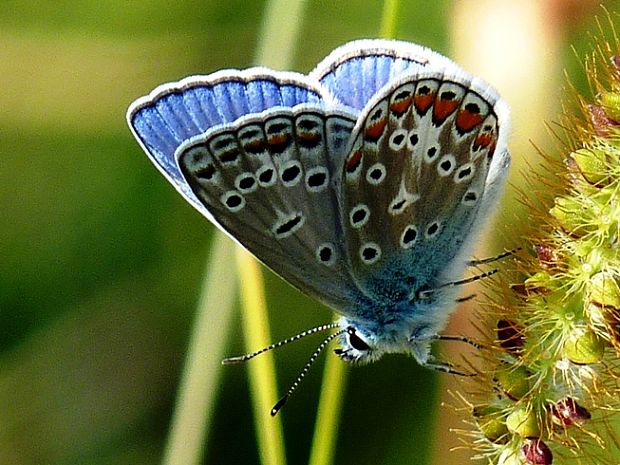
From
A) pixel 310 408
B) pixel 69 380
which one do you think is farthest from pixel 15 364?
pixel 310 408

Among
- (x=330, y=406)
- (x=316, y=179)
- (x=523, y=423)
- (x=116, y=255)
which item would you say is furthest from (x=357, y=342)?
(x=116, y=255)

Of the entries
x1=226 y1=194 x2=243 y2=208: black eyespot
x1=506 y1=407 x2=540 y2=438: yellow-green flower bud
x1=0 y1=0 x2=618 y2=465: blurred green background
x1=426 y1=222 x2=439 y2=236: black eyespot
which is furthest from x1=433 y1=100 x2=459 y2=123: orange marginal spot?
x1=0 y1=0 x2=618 y2=465: blurred green background

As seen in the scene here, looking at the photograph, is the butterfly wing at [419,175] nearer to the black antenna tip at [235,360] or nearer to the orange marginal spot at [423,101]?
the orange marginal spot at [423,101]

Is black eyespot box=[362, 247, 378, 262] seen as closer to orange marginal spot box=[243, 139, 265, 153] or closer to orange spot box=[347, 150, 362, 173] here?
orange spot box=[347, 150, 362, 173]

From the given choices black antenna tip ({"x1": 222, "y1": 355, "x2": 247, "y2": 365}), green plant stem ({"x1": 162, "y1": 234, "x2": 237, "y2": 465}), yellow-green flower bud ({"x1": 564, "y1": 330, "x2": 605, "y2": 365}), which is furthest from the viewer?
green plant stem ({"x1": 162, "y1": 234, "x2": 237, "y2": 465})

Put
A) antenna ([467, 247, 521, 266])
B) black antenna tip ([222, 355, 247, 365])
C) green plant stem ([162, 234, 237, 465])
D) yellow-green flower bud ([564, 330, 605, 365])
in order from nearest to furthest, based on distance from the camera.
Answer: yellow-green flower bud ([564, 330, 605, 365])
antenna ([467, 247, 521, 266])
black antenna tip ([222, 355, 247, 365])
green plant stem ([162, 234, 237, 465])

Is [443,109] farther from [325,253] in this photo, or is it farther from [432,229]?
[325,253]
